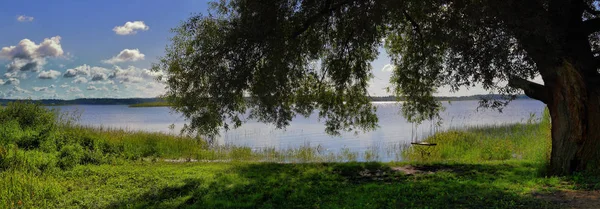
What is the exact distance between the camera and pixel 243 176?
12.2 m

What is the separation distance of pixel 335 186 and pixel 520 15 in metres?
5.61

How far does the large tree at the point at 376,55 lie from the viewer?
10.0 metres

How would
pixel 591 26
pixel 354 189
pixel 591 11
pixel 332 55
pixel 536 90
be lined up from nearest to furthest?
pixel 354 189 < pixel 591 26 < pixel 536 90 < pixel 591 11 < pixel 332 55

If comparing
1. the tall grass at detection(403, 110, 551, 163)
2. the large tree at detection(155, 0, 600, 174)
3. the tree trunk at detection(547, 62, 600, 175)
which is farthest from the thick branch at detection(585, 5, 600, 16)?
the tall grass at detection(403, 110, 551, 163)

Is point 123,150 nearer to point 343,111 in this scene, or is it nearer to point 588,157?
point 343,111

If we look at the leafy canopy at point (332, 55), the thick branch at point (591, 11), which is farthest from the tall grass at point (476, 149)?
the thick branch at point (591, 11)

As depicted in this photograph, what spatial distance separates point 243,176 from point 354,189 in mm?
3478

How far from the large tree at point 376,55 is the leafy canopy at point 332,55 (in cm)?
3

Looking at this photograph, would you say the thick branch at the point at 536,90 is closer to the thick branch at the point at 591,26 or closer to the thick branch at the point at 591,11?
the thick branch at the point at 591,26

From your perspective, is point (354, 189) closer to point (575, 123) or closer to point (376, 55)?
point (575, 123)

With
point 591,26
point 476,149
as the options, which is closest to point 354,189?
point 591,26

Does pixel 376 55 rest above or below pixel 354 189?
above

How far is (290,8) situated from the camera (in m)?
12.8

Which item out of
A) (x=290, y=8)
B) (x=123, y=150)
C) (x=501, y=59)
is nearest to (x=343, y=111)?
(x=290, y=8)
